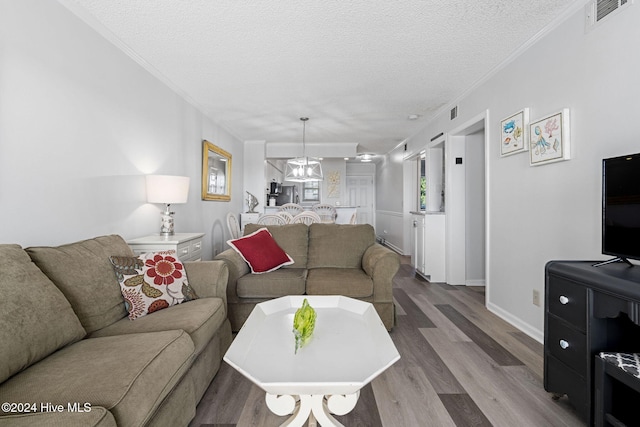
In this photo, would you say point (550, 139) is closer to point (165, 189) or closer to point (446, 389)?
point (446, 389)

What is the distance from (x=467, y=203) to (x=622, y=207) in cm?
275

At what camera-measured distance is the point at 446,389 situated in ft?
6.04

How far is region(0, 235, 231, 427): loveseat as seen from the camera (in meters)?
0.94

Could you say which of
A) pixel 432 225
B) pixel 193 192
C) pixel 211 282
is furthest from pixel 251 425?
pixel 432 225

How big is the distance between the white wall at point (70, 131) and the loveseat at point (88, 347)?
1.52 feet

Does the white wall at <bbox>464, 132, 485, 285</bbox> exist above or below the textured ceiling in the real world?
below

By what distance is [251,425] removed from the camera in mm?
1543

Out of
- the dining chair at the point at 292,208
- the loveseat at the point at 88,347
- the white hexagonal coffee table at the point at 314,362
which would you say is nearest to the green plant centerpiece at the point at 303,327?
the white hexagonal coffee table at the point at 314,362

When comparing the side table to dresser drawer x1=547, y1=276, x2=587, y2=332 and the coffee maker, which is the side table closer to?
dresser drawer x1=547, y1=276, x2=587, y2=332

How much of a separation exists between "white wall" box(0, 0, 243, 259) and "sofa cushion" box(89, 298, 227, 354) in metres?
0.89

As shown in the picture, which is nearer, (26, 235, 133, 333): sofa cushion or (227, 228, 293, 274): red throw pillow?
(26, 235, 133, 333): sofa cushion

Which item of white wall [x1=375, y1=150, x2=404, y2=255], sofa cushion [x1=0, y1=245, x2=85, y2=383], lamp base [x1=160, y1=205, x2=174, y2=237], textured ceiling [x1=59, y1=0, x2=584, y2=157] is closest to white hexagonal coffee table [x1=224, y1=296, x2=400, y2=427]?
sofa cushion [x1=0, y1=245, x2=85, y2=383]

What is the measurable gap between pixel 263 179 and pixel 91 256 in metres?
5.00

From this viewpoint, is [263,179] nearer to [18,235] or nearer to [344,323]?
[18,235]
